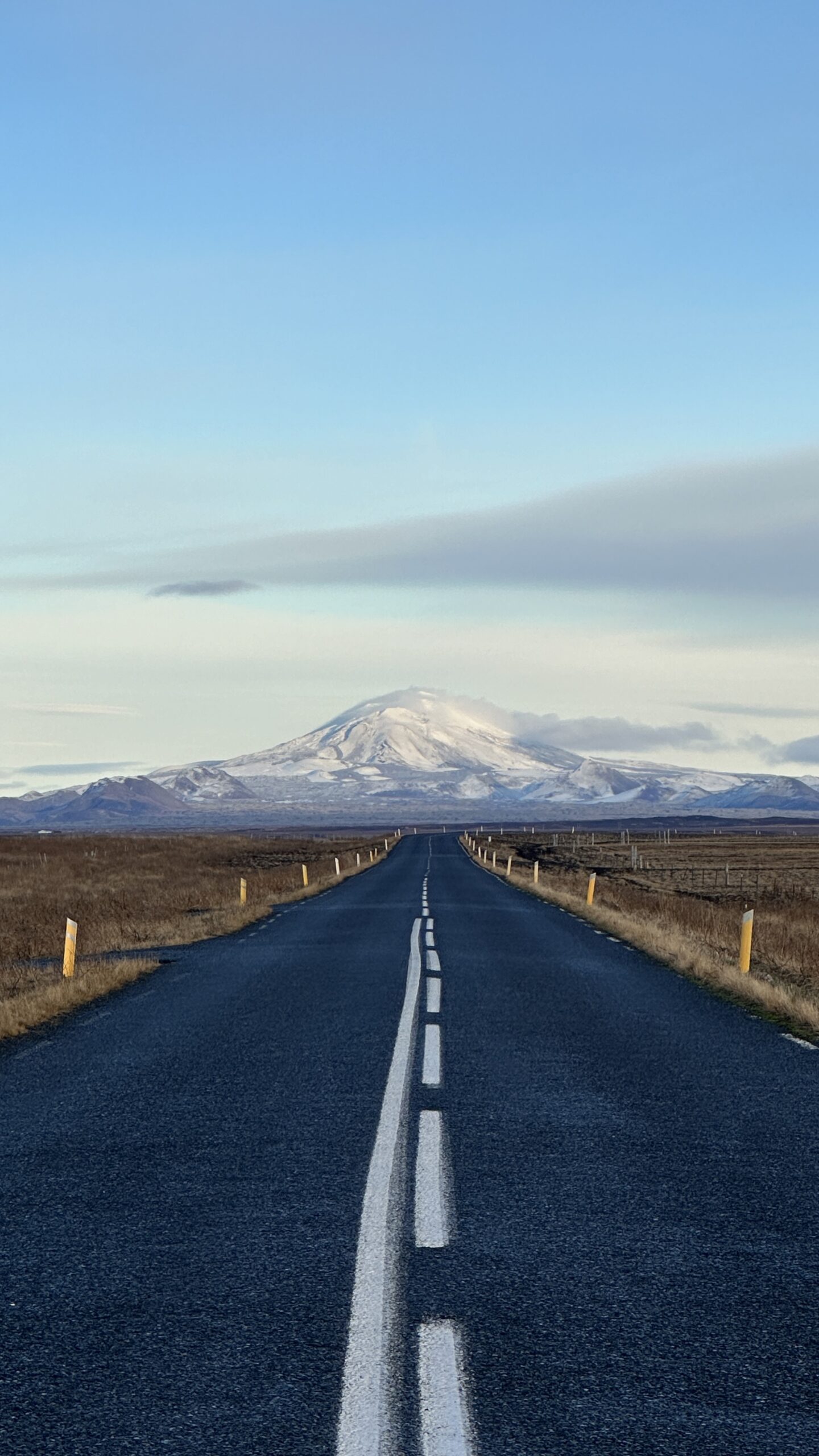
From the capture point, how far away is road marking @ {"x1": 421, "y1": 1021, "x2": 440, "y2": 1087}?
9.46 meters

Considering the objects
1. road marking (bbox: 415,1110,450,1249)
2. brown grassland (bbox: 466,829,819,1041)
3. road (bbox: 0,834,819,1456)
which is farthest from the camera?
brown grassland (bbox: 466,829,819,1041)

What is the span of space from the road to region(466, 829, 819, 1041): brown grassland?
2.84m

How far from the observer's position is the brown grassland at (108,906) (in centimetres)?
1555

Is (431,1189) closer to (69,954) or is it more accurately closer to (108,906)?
(69,954)

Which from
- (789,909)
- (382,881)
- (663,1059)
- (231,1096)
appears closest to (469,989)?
(663,1059)

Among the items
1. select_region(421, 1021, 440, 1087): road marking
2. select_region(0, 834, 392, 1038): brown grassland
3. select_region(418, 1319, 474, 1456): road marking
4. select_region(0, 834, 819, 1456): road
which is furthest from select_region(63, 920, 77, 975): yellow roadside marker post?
select_region(418, 1319, 474, 1456): road marking

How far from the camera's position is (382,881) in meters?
44.5

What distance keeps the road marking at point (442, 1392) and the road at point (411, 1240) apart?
0.01 metres

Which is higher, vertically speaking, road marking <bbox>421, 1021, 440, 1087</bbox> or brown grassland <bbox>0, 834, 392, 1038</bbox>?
road marking <bbox>421, 1021, 440, 1087</bbox>

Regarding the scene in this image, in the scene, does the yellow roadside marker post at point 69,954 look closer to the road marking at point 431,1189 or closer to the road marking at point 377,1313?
the road marking at point 377,1313

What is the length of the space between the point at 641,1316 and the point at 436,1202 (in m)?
1.70

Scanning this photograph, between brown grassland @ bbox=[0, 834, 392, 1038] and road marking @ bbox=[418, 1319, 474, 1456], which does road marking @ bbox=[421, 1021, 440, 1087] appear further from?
road marking @ bbox=[418, 1319, 474, 1456]

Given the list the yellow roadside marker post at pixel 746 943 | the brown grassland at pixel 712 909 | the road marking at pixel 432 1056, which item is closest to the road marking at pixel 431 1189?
the road marking at pixel 432 1056

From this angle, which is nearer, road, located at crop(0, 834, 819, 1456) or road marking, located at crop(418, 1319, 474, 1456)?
road marking, located at crop(418, 1319, 474, 1456)
